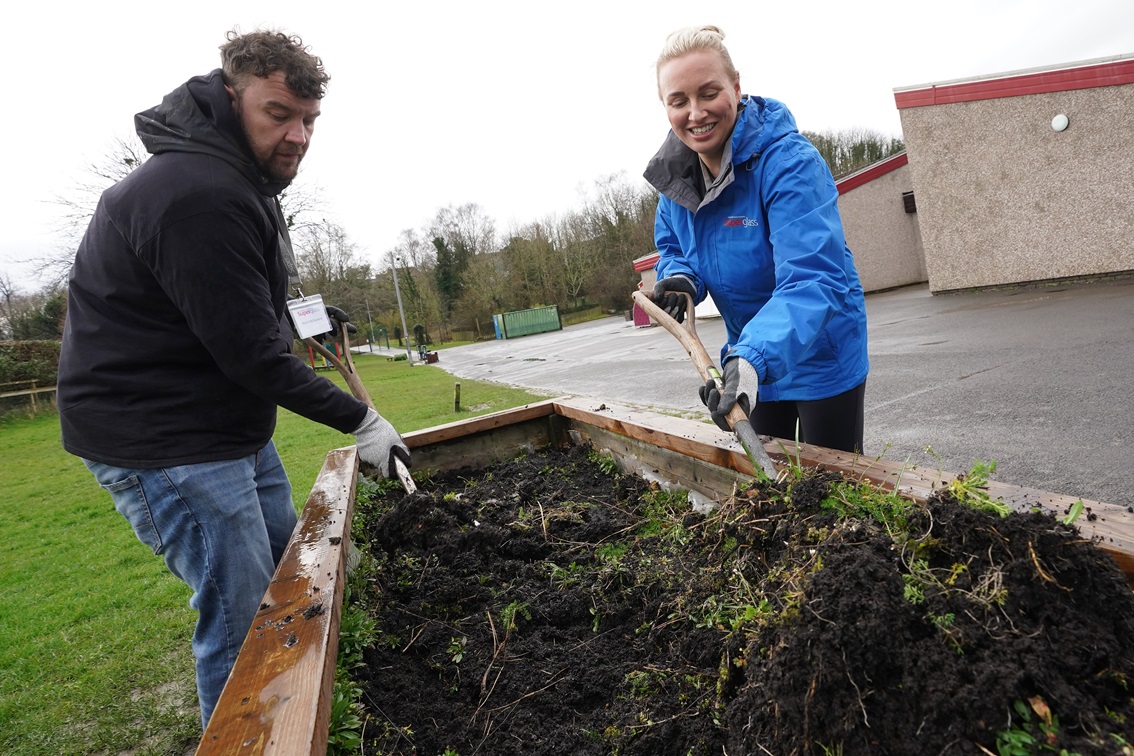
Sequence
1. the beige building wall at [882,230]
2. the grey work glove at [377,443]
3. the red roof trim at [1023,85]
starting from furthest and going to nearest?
the beige building wall at [882,230] < the red roof trim at [1023,85] < the grey work glove at [377,443]

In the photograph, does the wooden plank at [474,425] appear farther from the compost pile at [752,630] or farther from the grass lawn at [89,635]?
the grass lawn at [89,635]

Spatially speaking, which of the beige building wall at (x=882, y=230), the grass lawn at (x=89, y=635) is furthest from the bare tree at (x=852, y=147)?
the grass lawn at (x=89, y=635)

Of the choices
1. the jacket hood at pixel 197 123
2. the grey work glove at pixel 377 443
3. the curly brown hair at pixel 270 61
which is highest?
the curly brown hair at pixel 270 61

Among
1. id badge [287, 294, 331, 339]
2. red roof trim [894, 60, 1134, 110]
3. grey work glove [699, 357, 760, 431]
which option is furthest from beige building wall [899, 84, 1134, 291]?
id badge [287, 294, 331, 339]

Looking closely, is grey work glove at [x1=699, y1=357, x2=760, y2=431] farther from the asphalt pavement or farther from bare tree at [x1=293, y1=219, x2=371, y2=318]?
bare tree at [x1=293, y1=219, x2=371, y2=318]

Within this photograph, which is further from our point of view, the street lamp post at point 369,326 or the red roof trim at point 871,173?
the street lamp post at point 369,326

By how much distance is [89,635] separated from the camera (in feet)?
13.1

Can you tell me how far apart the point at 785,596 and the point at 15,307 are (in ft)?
156

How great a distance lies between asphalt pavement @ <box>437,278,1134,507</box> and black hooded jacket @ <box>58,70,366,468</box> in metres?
A: 2.00

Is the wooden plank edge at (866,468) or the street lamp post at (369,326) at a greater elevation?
the street lamp post at (369,326)

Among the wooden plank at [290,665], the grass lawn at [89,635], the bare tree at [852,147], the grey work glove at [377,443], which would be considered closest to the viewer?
the wooden plank at [290,665]

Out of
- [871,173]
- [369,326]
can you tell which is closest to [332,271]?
[369,326]

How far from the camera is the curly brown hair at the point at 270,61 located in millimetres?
1914

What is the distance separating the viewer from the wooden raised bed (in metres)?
1.24
